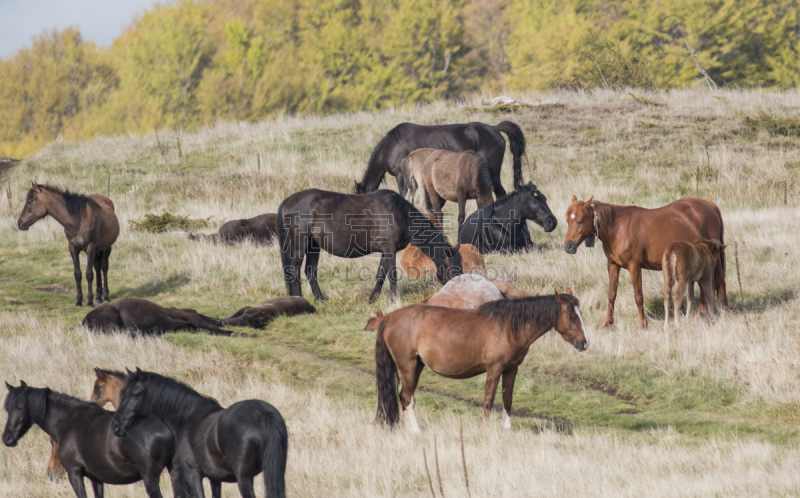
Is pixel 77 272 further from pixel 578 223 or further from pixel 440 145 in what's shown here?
pixel 578 223

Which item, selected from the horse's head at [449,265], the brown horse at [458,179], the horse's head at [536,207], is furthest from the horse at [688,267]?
the brown horse at [458,179]

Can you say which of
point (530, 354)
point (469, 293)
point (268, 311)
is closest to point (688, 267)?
point (530, 354)

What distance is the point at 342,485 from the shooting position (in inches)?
239

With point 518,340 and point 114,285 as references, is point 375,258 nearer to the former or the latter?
point 114,285

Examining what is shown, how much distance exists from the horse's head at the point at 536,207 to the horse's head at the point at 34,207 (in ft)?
29.7

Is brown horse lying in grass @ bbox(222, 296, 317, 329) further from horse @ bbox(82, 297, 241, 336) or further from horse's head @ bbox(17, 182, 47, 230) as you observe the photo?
horse's head @ bbox(17, 182, 47, 230)

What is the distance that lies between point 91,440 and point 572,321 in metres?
3.98

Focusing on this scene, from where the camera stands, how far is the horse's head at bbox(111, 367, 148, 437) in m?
5.11

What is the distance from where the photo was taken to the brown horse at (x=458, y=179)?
54.7ft

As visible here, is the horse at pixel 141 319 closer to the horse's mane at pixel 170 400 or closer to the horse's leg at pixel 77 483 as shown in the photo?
the horse's leg at pixel 77 483

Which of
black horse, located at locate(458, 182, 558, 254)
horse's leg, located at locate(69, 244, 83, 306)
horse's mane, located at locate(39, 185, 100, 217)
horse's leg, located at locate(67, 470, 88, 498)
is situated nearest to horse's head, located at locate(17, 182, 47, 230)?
horse's mane, located at locate(39, 185, 100, 217)

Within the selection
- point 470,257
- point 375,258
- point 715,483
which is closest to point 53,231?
point 375,258

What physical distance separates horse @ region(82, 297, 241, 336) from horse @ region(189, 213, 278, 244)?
6059mm

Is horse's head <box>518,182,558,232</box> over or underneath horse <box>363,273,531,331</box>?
over
